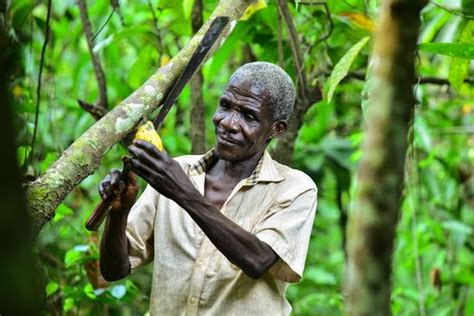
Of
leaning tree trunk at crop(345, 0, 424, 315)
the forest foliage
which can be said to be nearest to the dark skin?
the forest foliage

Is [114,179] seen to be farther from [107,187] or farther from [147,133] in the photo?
[147,133]

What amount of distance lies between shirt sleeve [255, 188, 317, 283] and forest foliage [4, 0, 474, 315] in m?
0.44

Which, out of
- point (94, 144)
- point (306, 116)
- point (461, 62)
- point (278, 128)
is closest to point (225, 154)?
point (278, 128)

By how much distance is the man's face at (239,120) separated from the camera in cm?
274

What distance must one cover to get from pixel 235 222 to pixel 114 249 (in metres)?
0.38

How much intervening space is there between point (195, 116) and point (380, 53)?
A: 287 cm

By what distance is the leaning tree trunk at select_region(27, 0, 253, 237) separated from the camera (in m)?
1.95

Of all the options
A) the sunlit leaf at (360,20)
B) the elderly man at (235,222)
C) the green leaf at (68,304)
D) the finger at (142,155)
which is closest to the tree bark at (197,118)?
the sunlit leaf at (360,20)

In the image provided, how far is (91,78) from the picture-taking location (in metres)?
6.29

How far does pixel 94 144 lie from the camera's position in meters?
2.07

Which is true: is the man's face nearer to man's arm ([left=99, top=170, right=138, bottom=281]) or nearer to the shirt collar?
the shirt collar

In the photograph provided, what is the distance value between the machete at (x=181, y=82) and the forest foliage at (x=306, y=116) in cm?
48

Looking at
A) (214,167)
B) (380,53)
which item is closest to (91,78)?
(214,167)

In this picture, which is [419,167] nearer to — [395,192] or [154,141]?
[154,141]
